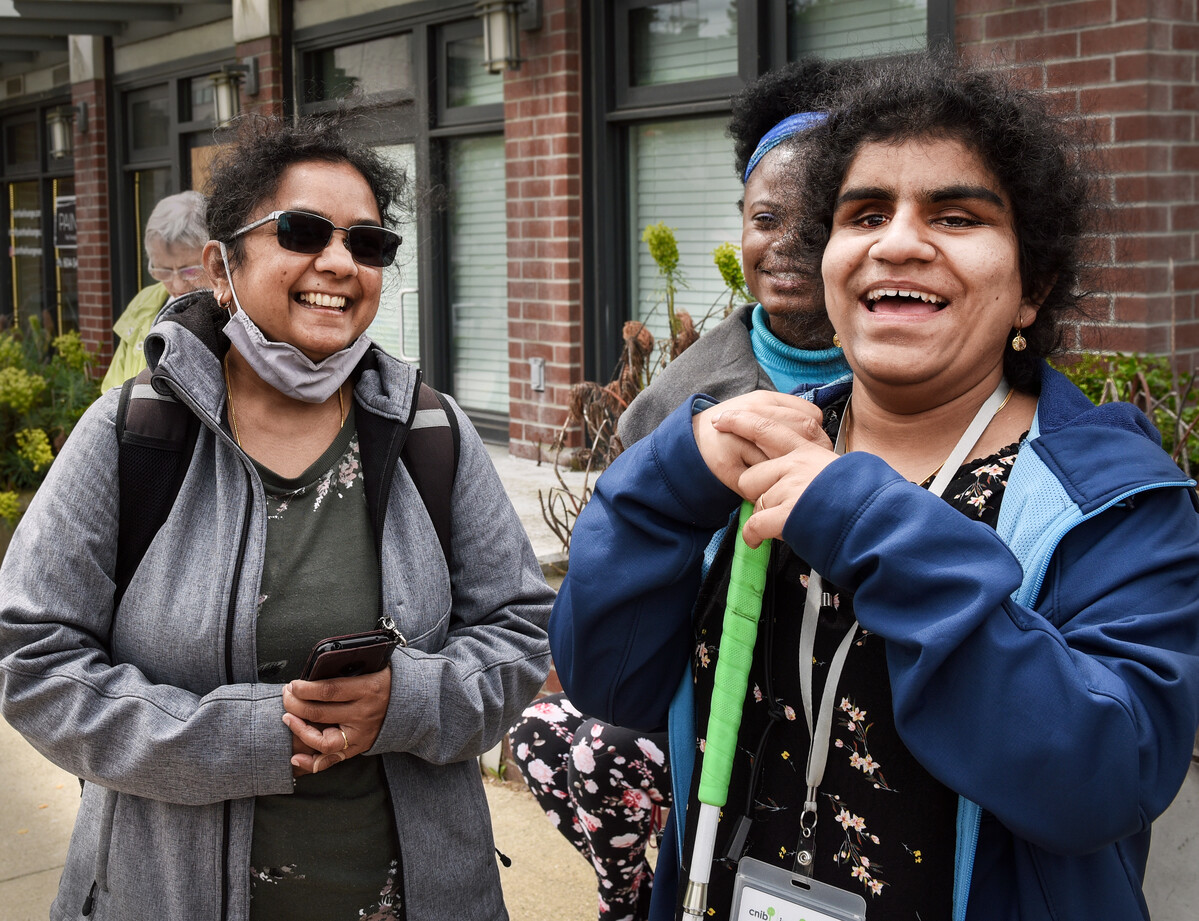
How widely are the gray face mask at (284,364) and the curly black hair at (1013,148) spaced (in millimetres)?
999

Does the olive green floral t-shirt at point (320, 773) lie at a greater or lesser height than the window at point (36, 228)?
lesser

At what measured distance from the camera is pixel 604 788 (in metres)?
2.82

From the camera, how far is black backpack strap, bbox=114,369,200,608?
6.84ft

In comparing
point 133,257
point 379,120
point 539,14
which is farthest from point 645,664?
point 133,257

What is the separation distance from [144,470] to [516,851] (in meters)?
2.29

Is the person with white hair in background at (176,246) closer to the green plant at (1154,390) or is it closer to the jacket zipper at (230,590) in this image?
the jacket zipper at (230,590)

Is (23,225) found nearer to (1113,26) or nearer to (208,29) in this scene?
(208,29)

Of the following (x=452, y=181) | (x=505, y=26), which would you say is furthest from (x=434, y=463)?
(x=452, y=181)

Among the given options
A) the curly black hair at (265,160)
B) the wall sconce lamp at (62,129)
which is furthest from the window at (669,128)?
the wall sconce lamp at (62,129)

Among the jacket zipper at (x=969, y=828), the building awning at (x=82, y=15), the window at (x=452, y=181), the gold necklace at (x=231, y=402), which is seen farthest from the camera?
the building awning at (x=82, y=15)

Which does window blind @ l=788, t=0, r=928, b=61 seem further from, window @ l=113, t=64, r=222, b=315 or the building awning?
window @ l=113, t=64, r=222, b=315

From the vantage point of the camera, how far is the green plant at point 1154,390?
3.32m

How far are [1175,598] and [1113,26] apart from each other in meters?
3.46

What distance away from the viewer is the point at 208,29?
10.0m
